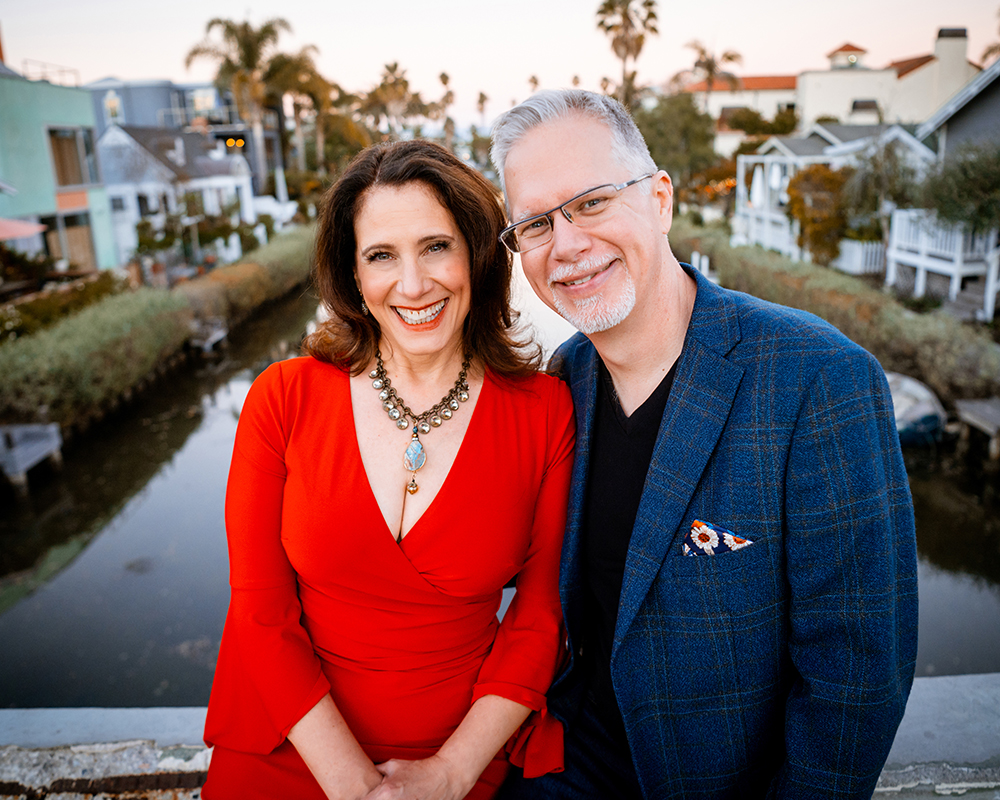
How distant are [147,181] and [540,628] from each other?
29.2m

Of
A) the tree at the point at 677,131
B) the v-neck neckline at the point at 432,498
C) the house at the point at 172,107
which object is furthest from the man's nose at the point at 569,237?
the house at the point at 172,107

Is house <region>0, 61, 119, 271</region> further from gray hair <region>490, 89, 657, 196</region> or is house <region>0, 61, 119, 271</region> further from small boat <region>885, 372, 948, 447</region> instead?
gray hair <region>490, 89, 657, 196</region>

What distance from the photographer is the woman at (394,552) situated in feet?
6.07

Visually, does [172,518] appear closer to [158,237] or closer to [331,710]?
[331,710]

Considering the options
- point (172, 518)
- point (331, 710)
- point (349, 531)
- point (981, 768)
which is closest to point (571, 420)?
point (349, 531)

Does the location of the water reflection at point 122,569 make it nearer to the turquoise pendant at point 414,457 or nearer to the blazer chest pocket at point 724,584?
the turquoise pendant at point 414,457

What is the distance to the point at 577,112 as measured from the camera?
1.80 m

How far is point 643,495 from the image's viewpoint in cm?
173

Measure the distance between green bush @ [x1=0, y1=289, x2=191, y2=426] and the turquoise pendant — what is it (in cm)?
984

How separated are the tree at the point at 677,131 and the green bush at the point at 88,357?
2448 cm

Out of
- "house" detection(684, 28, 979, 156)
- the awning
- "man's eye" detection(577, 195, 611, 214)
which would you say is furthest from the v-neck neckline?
"house" detection(684, 28, 979, 156)

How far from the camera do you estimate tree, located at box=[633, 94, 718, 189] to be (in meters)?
33.3

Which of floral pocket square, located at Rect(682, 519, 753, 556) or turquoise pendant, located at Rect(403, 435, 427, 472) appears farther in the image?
turquoise pendant, located at Rect(403, 435, 427, 472)

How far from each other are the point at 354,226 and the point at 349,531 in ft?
2.62
